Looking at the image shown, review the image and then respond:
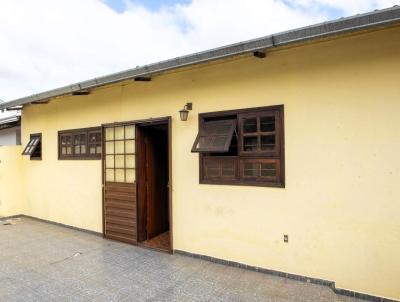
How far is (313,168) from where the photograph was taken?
3918mm

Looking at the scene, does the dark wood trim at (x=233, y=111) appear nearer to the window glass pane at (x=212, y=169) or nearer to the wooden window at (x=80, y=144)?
the window glass pane at (x=212, y=169)

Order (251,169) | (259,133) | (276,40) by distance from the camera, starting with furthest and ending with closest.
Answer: (251,169), (259,133), (276,40)

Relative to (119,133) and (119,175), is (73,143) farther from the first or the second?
(119,175)

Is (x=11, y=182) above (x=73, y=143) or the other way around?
the other way around

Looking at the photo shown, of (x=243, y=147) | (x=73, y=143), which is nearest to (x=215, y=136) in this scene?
(x=243, y=147)

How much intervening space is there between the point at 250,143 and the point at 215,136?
1.91ft

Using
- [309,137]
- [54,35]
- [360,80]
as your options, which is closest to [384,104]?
[360,80]

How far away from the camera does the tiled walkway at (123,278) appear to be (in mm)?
3658

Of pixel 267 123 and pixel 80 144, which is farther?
pixel 80 144

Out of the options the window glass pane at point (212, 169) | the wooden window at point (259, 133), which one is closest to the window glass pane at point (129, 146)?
the window glass pane at point (212, 169)

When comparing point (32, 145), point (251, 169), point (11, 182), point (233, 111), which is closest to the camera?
point (251, 169)

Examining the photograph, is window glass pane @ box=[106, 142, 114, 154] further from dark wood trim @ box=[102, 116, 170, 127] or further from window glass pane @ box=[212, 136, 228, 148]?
window glass pane @ box=[212, 136, 228, 148]

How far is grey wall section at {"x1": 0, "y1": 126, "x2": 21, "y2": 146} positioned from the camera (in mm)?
9773

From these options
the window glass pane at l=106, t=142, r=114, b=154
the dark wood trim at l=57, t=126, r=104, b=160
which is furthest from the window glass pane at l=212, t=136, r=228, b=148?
the dark wood trim at l=57, t=126, r=104, b=160
